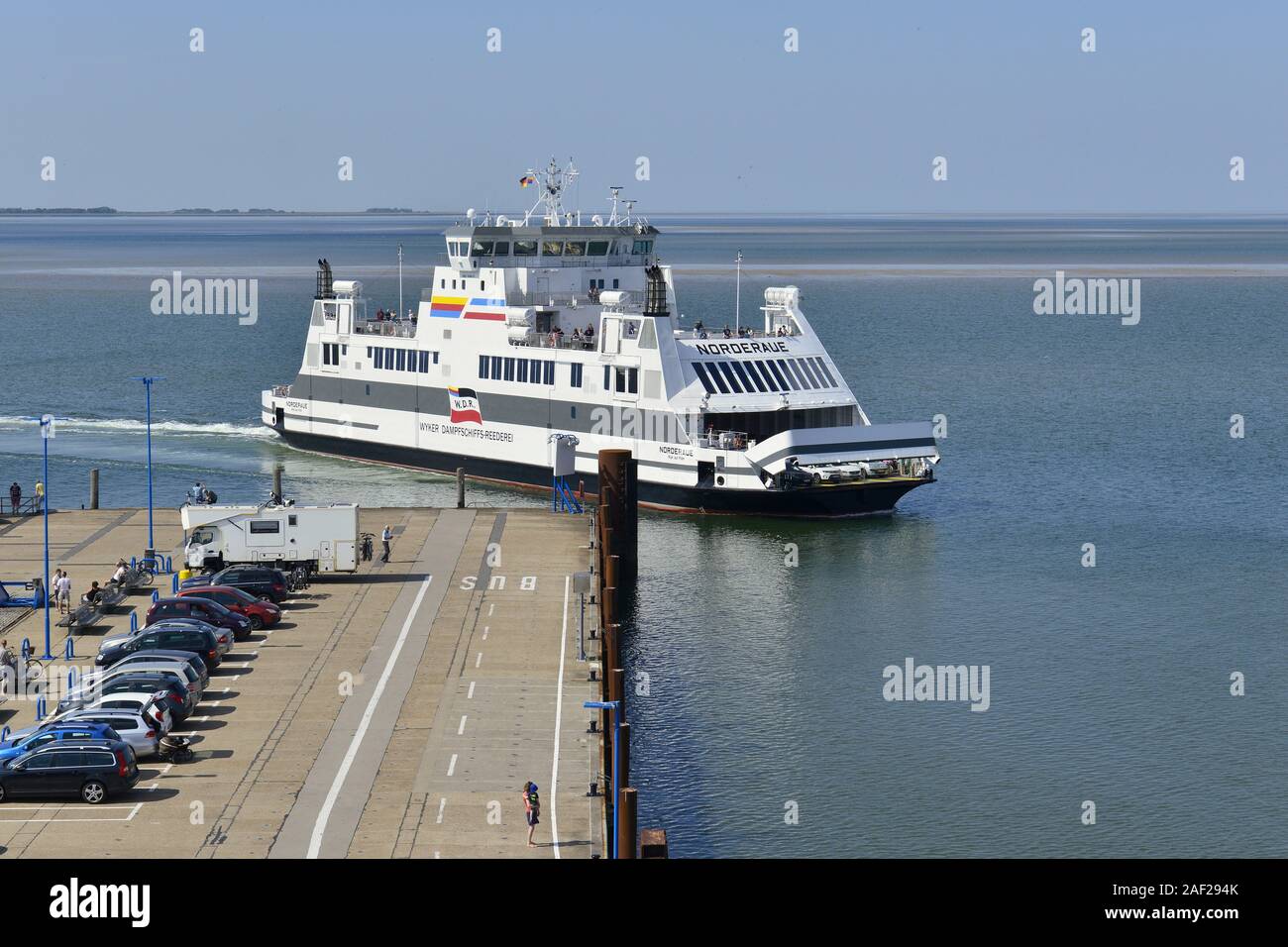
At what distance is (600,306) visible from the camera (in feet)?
254

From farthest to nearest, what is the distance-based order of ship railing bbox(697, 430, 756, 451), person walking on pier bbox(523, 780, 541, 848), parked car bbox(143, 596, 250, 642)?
ship railing bbox(697, 430, 756, 451)
parked car bbox(143, 596, 250, 642)
person walking on pier bbox(523, 780, 541, 848)

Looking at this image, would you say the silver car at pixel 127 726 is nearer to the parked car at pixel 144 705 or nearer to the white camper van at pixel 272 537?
the parked car at pixel 144 705

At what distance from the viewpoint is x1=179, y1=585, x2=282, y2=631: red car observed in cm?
4600

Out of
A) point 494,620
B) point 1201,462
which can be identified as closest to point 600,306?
point 1201,462

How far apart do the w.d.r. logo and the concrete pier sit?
2079cm

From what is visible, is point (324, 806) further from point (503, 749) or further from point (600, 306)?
point (600, 306)

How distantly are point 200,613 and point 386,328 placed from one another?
4054 centimetres

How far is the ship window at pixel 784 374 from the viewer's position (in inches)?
2734

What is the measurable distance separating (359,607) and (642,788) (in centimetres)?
1355

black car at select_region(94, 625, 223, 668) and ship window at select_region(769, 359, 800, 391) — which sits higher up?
ship window at select_region(769, 359, 800, 391)

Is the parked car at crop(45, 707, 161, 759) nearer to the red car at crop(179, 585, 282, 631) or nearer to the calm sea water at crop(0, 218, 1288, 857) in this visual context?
the calm sea water at crop(0, 218, 1288, 857)

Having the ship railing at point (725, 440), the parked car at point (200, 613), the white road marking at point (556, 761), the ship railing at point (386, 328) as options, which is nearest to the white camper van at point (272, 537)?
the parked car at point (200, 613)

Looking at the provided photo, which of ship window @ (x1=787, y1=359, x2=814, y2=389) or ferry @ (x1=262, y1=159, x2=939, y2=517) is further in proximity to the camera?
ship window @ (x1=787, y1=359, x2=814, y2=389)

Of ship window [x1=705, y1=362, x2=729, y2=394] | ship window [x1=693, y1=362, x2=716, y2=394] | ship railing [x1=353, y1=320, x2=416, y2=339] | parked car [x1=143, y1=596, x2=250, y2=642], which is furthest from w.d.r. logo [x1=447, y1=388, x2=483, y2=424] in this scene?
parked car [x1=143, y1=596, x2=250, y2=642]
